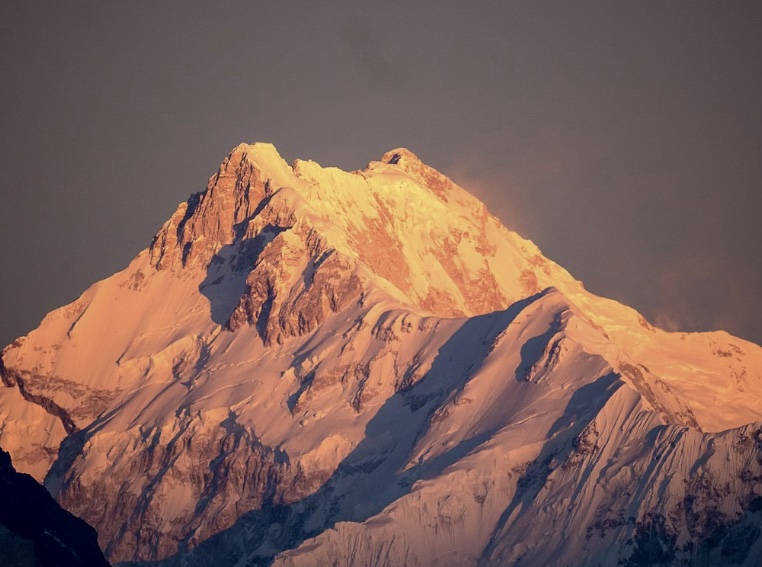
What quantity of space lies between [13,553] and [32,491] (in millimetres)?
15271

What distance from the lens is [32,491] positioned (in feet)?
644

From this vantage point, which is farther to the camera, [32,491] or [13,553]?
[32,491]

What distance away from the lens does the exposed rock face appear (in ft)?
599

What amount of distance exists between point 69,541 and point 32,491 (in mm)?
5818

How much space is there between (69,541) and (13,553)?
12298mm

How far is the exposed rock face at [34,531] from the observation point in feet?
599

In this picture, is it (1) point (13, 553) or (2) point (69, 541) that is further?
(2) point (69, 541)

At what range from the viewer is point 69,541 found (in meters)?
193

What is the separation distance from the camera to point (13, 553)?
181 m

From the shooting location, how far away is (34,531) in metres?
187
